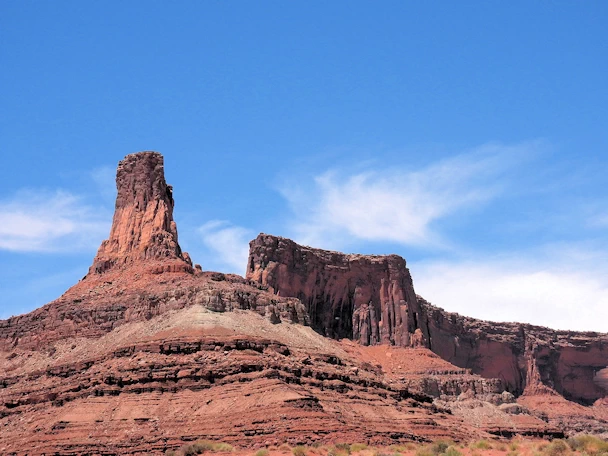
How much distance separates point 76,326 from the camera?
287ft

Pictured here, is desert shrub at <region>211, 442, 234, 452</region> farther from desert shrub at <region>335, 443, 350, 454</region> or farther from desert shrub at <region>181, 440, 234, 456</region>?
desert shrub at <region>335, 443, 350, 454</region>

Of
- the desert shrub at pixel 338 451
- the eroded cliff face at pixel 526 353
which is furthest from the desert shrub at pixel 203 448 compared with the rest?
the eroded cliff face at pixel 526 353

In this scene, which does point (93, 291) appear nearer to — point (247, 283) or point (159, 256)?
point (159, 256)

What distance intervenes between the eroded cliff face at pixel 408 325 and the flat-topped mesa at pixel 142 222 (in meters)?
16.3

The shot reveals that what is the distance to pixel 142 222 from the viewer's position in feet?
333

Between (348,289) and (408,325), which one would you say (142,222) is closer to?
(348,289)

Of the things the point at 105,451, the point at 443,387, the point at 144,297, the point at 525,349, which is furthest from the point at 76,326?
the point at 525,349

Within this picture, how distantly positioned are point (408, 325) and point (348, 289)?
27.3 feet

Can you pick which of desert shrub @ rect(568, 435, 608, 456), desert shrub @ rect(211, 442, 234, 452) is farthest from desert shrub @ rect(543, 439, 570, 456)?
desert shrub @ rect(211, 442, 234, 452)

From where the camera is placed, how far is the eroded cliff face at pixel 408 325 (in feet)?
400

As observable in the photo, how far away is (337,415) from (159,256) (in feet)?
114

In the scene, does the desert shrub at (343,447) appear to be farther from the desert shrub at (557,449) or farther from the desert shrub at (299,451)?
the desert shrub at (557,449)

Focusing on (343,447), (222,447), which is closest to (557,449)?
(343,447)

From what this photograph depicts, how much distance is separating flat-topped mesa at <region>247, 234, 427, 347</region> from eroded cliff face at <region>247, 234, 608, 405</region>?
109 millimetres
